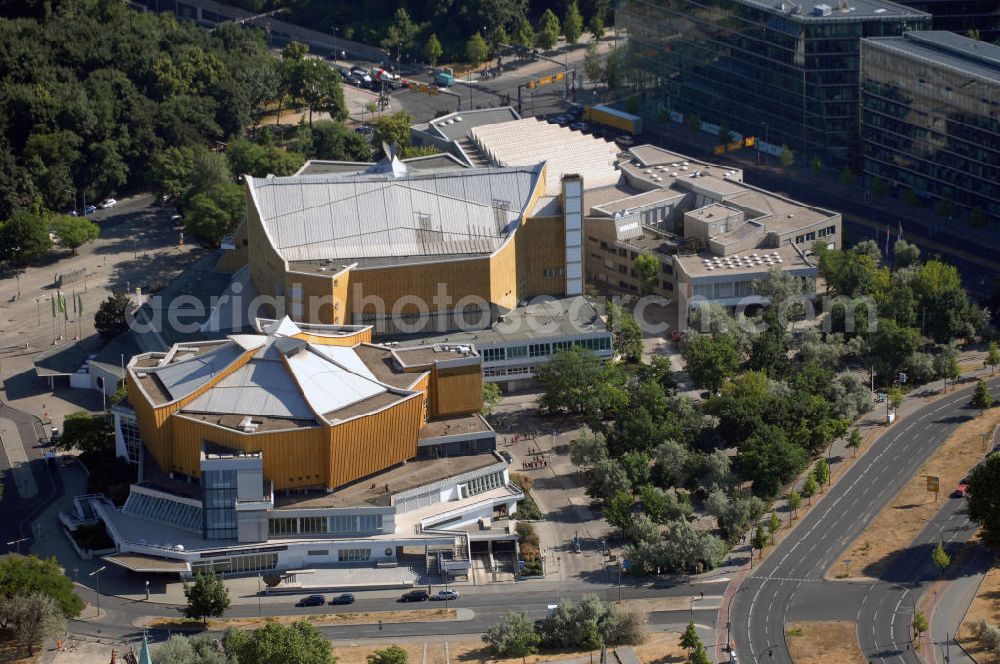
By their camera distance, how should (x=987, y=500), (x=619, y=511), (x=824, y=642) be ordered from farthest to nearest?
1. (x=619, y=511)
2. (x=987, y=500)
3. (x=824, y=642)

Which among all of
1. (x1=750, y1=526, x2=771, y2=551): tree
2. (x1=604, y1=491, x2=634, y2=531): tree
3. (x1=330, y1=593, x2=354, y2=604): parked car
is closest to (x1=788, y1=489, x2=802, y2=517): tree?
(x1=750, y1=526, x2=771, y2=551): tree

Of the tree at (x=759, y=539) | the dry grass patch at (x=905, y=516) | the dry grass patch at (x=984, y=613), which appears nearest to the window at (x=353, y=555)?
the tree at (x=759, y=539)

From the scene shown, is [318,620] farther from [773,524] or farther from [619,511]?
[773,524]

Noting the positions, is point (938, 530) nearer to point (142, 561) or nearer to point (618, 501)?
point (618, 501)

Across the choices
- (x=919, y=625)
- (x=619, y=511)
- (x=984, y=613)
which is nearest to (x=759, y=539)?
(x=619, y=511)

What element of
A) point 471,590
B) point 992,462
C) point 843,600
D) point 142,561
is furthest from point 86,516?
point 992,462

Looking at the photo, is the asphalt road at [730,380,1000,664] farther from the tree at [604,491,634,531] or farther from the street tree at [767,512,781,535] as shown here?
the tree at [604,491,634,531]
